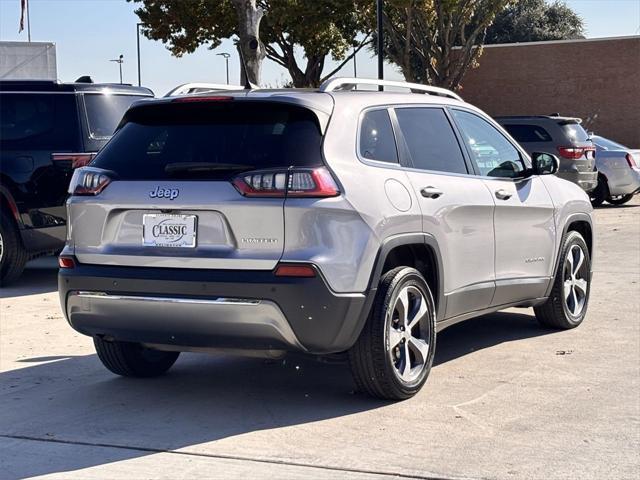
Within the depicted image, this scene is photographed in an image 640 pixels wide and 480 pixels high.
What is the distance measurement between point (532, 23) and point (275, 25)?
23165mm

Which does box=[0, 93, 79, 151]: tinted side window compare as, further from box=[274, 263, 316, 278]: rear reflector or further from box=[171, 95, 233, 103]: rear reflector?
box=[274, 263, 316, 278]: rear reflector

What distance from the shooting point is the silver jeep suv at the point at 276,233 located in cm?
576

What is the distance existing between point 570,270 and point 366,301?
3085 millimetres

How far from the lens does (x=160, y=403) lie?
6469mm

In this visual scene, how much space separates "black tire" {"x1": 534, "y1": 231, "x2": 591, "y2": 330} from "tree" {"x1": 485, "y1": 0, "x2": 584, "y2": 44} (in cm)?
4964

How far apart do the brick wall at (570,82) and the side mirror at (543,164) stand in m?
32.9

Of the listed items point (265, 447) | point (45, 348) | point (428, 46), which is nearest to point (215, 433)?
point (265, 447)

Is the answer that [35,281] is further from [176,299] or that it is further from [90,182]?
[176,299]

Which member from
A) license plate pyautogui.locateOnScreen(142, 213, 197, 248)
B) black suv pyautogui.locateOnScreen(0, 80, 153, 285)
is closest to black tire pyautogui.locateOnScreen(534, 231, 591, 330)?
license plate pyautogui.locateOnScreen(142, 213, 197, 248)

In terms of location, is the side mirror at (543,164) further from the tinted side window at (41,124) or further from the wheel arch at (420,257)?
the tinted side window at (41,124)

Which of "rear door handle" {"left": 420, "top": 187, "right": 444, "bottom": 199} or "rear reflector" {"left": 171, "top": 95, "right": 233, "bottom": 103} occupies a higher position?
"rear reflector" {"left": 171, "top": 95, "right": 233, "bottom": 103}

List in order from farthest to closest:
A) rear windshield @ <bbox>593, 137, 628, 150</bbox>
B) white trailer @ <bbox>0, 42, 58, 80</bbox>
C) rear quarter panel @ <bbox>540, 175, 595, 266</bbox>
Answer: white trailer @ <bbox>0, 42, 58, 80</bbox> → rear windshield @ <bbox>593, 137, 628, 150</bbox> → rear quarter panel @ <bbox>540, 175, 595, 266</bbox>

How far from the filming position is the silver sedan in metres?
21.4

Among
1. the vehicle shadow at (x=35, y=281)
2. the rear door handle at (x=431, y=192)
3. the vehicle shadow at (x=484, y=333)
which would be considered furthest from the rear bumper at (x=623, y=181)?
the rear door handle at (x=431, y=192)
